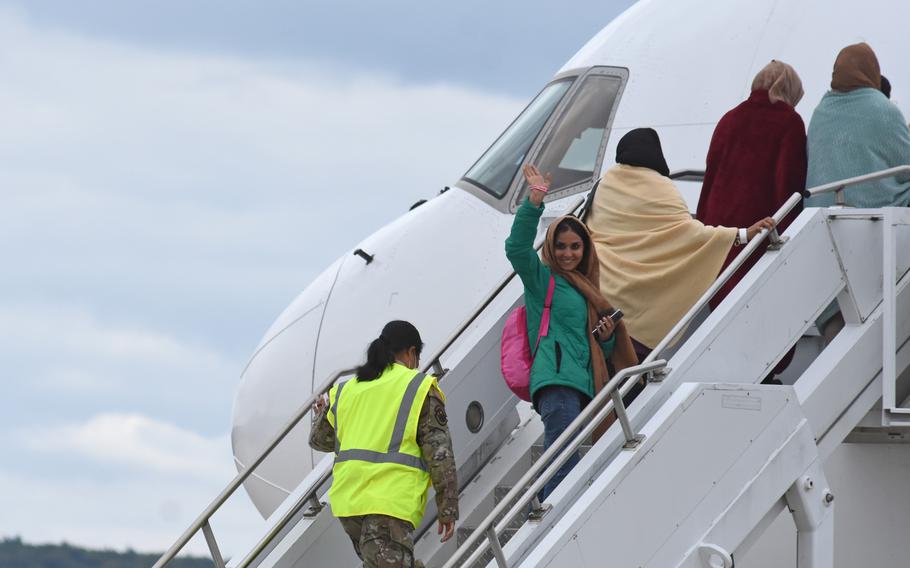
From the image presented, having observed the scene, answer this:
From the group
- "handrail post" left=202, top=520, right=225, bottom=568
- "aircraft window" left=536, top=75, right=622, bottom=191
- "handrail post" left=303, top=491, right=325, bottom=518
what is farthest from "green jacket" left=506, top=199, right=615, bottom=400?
"aircraft window" left=536, top=75, right=622, bottom=191

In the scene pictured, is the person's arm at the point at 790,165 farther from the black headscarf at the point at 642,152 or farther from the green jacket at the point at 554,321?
the green jacket at the point at 554,321

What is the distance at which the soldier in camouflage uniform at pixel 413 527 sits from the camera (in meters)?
6.38

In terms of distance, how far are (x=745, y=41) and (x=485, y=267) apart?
95.7 inches

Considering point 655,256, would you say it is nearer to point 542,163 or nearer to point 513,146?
point 542,163

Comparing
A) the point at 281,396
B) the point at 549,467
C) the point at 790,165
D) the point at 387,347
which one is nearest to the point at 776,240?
the point at 790,165

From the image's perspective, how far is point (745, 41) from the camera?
998cm

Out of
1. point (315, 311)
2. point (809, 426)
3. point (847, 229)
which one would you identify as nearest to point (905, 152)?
point (847, 229)

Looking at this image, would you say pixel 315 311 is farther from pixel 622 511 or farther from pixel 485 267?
pixel 622 511

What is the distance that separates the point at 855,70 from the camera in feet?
25.9

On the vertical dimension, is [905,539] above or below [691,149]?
below

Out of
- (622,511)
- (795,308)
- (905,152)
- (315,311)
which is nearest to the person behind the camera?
(622,511)

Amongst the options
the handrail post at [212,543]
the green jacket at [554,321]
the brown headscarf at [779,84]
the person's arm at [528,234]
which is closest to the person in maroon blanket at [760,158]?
the brown headscarf at [779,84]

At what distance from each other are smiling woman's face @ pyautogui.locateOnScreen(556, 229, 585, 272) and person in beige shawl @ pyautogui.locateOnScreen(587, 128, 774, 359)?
469mm

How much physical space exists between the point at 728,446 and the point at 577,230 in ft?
4.21
